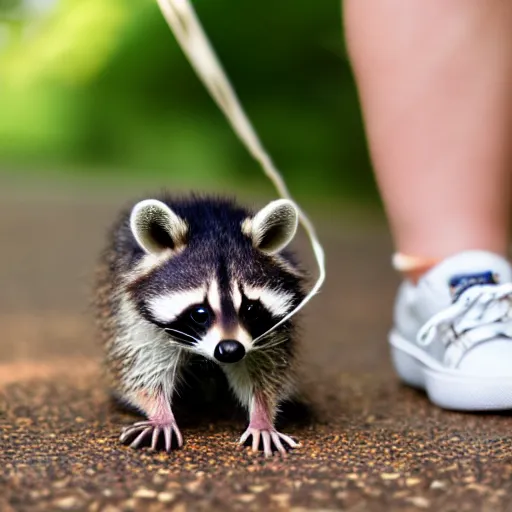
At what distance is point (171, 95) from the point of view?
34.2 feet

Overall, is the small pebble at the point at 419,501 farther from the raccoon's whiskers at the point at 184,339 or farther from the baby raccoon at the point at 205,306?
the raccoon's whiskers at the point at 184,339

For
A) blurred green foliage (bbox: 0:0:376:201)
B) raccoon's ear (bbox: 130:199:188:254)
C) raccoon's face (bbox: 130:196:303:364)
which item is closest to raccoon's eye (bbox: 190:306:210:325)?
raccoon's face (bbox: 130:196:303:364)

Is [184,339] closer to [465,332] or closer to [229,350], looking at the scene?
[229,350]

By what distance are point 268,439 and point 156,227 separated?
58 centimetres

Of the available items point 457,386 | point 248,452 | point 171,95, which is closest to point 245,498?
point 248,452

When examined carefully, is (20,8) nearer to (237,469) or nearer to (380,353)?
(380,353)

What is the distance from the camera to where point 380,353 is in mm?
3574

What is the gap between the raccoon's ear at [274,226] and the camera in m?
2.15

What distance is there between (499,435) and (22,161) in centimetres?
911

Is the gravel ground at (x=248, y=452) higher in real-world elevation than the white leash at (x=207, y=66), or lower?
lower

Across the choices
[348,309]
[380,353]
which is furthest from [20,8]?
[380,353]

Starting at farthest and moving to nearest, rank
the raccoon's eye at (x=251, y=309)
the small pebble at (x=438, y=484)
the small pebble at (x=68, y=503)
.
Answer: the raccoon's eye at (x=251, y=309) < the small pebble at (x=438, y=484) < the small pebble at (x=68, y=503)

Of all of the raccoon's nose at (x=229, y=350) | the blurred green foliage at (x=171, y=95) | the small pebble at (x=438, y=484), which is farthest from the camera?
the blurred green foliage at (x=171, y=95)

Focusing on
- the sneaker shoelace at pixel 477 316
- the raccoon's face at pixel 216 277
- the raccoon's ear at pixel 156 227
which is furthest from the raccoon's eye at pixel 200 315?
the sneaker shoelace at pixel 477 316
